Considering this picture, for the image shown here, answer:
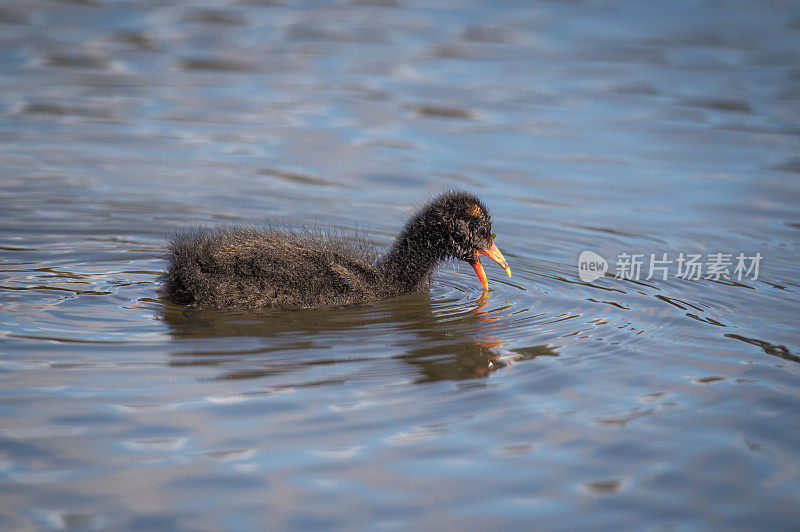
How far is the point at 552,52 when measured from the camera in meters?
16.8

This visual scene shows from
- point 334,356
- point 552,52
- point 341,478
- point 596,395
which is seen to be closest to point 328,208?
point 334,356

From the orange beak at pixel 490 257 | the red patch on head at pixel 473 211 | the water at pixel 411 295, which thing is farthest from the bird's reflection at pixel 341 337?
→ the red patch on head at pixel 473 211

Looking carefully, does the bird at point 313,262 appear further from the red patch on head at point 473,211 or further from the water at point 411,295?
the water at point 411,295

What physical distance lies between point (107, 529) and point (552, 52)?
1372cm

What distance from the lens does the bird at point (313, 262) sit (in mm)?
7246

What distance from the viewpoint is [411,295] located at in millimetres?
8062

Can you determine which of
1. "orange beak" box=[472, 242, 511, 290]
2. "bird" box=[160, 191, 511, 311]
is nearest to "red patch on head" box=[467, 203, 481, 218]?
"bird" box=[160, 191, 511, 311]

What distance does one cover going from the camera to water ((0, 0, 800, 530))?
4926 millimetres

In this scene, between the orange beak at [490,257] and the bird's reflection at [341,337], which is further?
the orange beak at [490,257]

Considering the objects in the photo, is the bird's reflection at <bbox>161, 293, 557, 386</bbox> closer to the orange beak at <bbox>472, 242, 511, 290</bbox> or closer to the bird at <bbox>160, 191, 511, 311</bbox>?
the bird at <bbox>160, 191, 511, 311</bbox>

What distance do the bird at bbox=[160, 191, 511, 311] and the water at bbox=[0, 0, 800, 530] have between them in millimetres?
193

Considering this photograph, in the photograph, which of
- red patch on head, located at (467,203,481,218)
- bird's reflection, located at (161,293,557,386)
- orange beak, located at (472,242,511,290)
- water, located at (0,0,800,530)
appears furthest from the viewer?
Result: orange beak, located at (472,242,511,290)

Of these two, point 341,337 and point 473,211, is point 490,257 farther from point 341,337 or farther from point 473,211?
point 341,337

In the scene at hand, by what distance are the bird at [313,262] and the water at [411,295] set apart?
0.63ft
